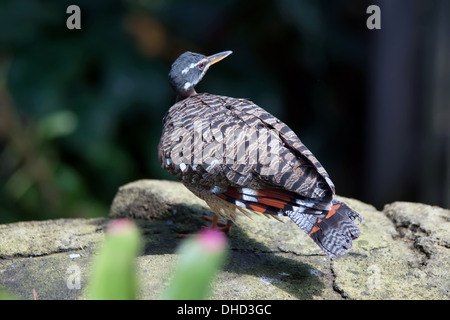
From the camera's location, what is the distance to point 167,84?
19.7 feet

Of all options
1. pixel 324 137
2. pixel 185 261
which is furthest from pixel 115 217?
pixel 324 137

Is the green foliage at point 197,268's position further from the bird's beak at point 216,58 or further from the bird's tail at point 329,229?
the bird's beak at point 216,58

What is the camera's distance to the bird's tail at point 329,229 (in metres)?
2.91

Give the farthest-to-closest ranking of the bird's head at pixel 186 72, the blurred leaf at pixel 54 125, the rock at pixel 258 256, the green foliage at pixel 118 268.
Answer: the blurred leaf at pixel 54 125
the bird's head at pixel 186 72
the rock at pixel 258 256
the green foliage at pixel 118 268

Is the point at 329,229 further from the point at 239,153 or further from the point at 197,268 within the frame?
the point at 197,268

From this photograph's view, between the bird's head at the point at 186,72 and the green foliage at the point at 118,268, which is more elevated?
the bird's head at the point at 186,72

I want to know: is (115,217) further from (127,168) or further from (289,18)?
(289,18)

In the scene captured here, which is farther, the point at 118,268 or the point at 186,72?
the point at 186,72

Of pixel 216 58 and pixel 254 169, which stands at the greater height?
pixel 216 58

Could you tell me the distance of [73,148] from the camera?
5.78 metres

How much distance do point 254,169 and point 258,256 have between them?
0.64 metres

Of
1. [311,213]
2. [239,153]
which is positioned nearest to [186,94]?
[239,153]

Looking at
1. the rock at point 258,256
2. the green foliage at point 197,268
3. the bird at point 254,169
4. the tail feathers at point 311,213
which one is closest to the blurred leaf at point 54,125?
the rock at point 258,256

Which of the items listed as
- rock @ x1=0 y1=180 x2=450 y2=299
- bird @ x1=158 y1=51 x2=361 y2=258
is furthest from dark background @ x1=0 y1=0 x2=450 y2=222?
bird @ x1=158 y1=51 x2=361 y2=258
